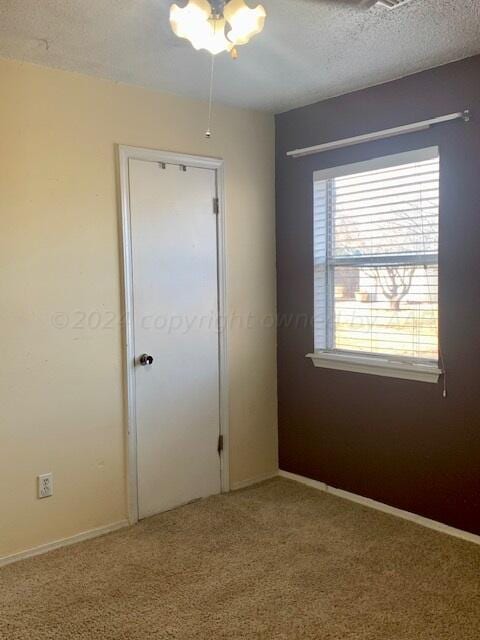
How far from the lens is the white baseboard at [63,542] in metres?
2.85

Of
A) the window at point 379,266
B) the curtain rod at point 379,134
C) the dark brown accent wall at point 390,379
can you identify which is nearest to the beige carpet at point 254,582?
the dark brown accent wall at point 390,379

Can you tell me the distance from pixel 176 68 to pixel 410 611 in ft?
8.83

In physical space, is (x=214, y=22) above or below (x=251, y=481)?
above

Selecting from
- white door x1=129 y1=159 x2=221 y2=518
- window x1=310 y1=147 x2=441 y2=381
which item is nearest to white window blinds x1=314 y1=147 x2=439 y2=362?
window x1=310 y1=147 x2=441 y2=381

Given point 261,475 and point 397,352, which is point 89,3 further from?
point 261,475

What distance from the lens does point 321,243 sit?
3.62 m

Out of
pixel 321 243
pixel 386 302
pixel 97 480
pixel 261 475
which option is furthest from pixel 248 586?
pixel 321 243

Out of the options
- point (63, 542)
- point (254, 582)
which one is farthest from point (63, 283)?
point (254, 582)

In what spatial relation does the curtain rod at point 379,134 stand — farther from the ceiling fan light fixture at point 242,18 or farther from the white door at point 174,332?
the ceiling fan light fixture at point 242,18

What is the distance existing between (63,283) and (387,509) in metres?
2.19

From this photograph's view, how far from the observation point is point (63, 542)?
3.02m

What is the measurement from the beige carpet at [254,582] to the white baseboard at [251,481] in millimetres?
384

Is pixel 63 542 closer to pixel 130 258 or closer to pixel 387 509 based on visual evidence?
pixel 130 258

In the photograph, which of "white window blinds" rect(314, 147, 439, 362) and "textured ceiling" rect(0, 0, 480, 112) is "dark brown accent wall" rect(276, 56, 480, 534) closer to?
"white window blinds" rect(314, 147, 439, 362)
